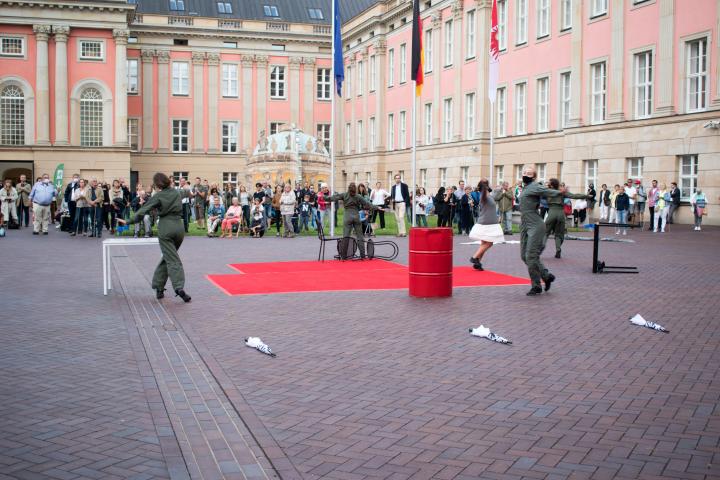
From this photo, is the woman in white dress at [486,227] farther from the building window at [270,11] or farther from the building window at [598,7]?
the building window at [270,11]

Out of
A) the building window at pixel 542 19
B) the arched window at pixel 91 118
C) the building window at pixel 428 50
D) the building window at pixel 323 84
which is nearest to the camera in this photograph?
the building window at pixel 542 19

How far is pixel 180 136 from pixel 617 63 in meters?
43.8

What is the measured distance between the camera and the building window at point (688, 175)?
108ft

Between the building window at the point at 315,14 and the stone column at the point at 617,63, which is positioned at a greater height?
the building window at the point at 315,14

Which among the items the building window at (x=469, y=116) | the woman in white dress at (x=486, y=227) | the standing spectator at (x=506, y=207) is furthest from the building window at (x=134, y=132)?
the woman in white dress at (x=486, y=227)

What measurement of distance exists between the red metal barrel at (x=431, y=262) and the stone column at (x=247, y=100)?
60.8m

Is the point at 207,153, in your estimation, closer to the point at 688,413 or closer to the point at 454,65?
the point at 454,65

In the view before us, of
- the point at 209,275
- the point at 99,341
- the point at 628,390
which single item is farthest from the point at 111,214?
the point at 628,390

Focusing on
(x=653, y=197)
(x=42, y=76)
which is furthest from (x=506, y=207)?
(x=42, y=76)

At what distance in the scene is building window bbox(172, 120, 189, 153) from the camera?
71438 millimetres

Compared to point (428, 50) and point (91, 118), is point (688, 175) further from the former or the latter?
point (91, 118)

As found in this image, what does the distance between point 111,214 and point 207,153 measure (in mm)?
41611

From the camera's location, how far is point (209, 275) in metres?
16.8

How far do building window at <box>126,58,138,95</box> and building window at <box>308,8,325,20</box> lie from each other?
56.4ft
